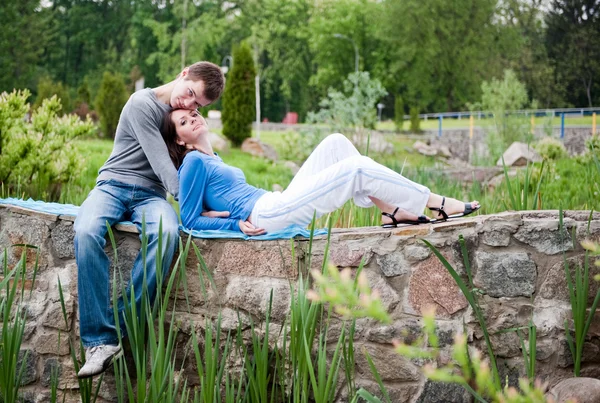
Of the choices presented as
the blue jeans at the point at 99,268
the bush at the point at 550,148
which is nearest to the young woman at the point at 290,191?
the blue jeans at the point at 99,268

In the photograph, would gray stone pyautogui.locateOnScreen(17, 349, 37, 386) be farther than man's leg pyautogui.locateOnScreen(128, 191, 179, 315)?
Yes

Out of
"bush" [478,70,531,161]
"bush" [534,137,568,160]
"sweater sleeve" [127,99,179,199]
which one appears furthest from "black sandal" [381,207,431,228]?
"bush" [478,70,531,161]

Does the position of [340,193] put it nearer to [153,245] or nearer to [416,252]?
[416,252]

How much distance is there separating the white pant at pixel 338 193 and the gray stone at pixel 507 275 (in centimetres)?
39

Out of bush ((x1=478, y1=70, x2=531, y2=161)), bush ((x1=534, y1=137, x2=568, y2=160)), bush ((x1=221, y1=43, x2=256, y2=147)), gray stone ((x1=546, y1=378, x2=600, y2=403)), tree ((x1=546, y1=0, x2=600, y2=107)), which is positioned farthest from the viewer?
tree ((x1=546, y1=0, x2=600, y2=107))

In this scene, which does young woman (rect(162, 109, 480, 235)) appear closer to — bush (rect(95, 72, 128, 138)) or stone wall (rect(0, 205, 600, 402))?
stone wall (rect(0, 205, 600, 402))

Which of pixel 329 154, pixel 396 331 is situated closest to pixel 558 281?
pixel 396 331

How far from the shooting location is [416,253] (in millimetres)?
2756

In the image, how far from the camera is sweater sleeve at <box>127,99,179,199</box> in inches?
122

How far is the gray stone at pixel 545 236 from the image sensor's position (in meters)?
2.71

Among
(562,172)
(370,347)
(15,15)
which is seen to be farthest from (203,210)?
(15,15)

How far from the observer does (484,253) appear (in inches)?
108

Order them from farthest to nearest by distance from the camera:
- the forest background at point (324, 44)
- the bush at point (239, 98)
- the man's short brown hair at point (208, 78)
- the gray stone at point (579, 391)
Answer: the forest background at point (324, 44)
the bush at point (239, 98)
the man's short brown hair at point (208, 78)
the gray stone at point (579, 391)

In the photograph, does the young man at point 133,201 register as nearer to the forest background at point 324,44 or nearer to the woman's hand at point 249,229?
the woman's hand at point 249,229
